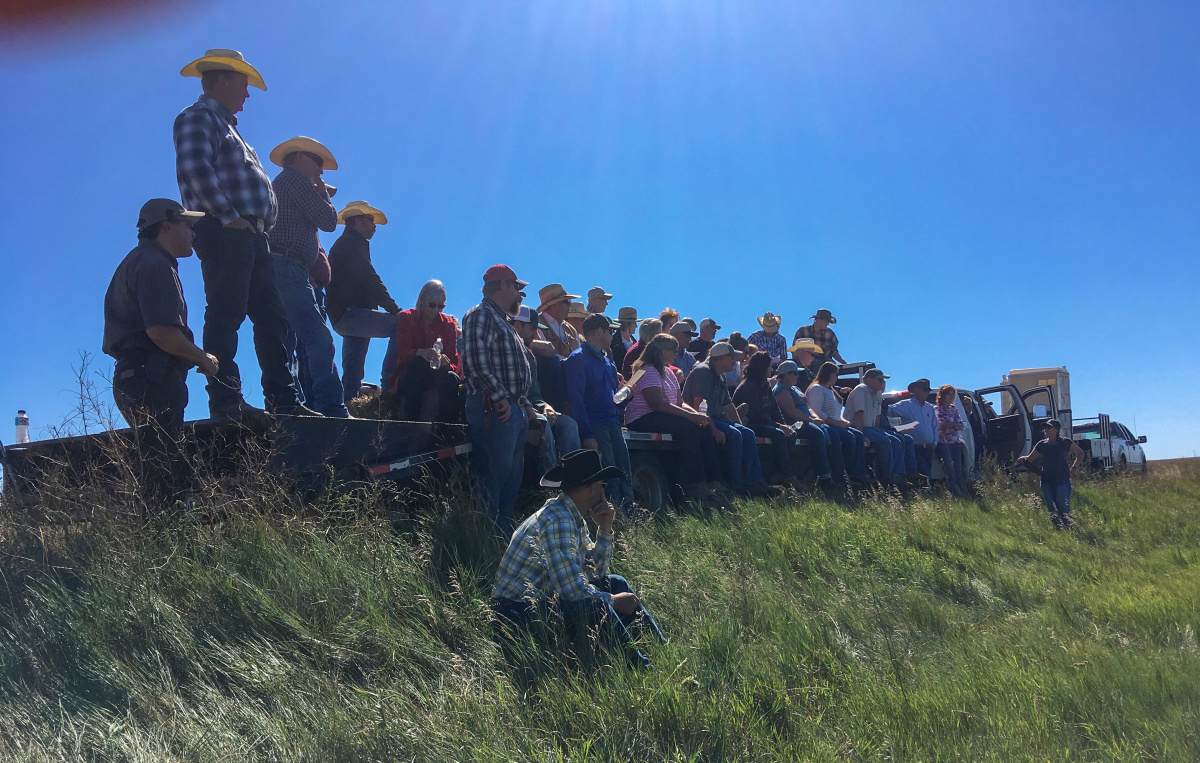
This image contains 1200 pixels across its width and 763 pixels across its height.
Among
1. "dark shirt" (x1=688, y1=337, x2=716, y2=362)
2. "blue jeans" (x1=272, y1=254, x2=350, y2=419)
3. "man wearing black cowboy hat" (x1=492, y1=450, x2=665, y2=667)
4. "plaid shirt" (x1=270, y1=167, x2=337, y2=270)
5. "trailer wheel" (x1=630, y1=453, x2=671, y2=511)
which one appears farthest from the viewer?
"dark shirt" (x1=688, y1=337, x2=716, y2=362)

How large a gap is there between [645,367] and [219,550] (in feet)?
15.2

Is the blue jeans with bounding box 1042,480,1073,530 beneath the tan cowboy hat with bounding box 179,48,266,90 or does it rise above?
beneath

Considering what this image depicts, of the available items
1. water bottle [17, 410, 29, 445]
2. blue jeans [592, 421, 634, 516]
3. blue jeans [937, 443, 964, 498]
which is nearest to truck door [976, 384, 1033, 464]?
blue jeans [937, 443, 964, 498]

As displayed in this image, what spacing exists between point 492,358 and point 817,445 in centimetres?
529

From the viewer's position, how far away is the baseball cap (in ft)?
14.6

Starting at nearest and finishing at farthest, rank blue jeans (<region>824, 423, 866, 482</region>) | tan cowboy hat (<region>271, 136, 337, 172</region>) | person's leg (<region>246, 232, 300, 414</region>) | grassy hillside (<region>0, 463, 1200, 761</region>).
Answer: grassy hillside (<region>0, 463, 1200, 761</region>)
person's leg (<region>246, 232, 300, 414</region>)
tan cowboy hat (<region>271, 136, 337, 172</region>)
blue jeans (<region>824, 423, 866, 482</region>)

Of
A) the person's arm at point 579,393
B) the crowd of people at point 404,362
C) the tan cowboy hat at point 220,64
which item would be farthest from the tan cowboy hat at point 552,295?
the tan cowboy hat at point 220,64

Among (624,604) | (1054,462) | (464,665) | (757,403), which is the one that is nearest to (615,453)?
(624,604)

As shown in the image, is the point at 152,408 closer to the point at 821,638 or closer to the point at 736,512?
the point at 821,638

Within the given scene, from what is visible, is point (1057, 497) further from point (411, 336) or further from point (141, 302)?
point (141, 302)

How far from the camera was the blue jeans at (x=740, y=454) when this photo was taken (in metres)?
8.17

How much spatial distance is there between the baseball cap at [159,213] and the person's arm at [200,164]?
0.72 ft

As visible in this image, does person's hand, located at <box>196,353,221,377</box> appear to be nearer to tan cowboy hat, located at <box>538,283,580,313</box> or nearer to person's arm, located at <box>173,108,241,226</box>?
person's arm, located at <box>173,108,241,226</box>

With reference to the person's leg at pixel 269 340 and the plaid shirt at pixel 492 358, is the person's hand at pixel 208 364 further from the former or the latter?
the plaid shirt at pixel 492 358
